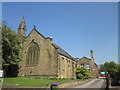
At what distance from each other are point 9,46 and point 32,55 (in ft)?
26.7

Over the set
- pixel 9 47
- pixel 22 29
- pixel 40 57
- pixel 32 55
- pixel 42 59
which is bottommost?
pixel 42 59

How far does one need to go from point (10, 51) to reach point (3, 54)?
1.63m

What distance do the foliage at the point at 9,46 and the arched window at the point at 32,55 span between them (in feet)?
15.4

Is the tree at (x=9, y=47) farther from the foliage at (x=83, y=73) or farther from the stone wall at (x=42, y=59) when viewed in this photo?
the foliage at (x=83, y=73)

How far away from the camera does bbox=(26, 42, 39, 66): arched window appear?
35.0m

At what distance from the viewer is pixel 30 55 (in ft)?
117

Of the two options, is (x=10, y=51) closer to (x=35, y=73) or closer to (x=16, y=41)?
(x=16, y=41)

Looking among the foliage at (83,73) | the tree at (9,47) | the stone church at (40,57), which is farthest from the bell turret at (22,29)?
the foliage at (83,73)

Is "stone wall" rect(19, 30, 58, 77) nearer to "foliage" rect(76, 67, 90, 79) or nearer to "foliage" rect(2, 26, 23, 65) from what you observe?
Result: "foliage" rect(2, 26, 23, 65)

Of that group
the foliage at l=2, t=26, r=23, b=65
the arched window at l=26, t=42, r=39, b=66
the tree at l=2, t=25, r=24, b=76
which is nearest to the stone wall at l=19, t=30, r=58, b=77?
the arched window at l=26, t=42, r=39, b=66

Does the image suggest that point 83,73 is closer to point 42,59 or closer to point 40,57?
point 42,59

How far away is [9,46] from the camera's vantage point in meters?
28.8

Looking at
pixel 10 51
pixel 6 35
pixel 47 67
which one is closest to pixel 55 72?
pixel 47 67

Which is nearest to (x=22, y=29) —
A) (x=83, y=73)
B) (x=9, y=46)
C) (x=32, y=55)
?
(x=32, y=55)
